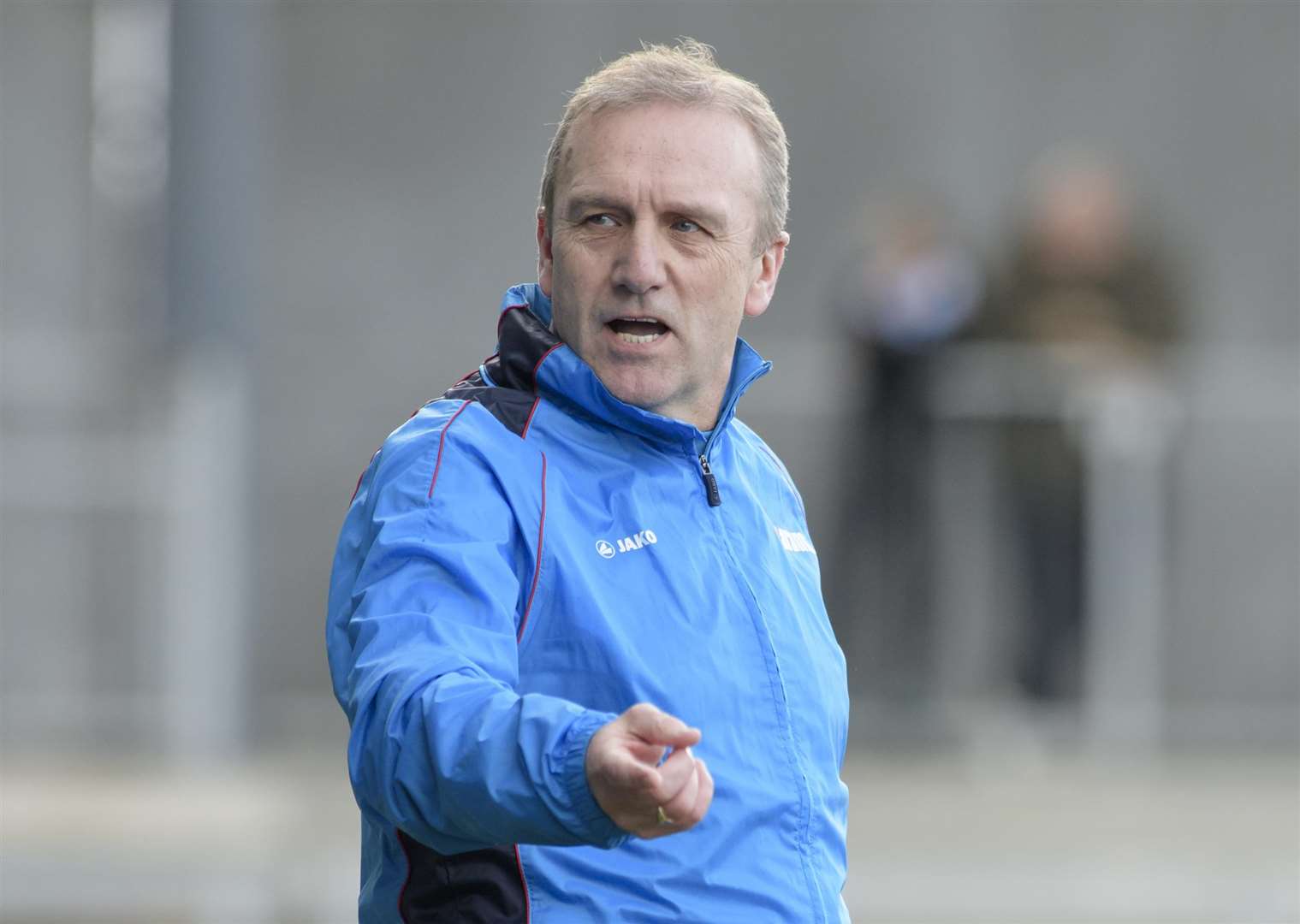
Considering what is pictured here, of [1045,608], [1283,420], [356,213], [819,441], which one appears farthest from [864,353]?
[356,213]

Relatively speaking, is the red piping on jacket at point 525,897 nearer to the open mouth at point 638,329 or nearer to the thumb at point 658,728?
the thumb at point 658,728

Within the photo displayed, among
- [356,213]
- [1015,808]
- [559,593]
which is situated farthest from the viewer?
[356,213]

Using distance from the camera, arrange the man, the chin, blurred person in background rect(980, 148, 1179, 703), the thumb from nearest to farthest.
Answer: the thumb → the man → the chin → blurred person in background rect(980, 148, 1179, 703)

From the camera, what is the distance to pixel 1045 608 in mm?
9570

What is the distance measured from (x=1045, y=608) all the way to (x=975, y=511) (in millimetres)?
495

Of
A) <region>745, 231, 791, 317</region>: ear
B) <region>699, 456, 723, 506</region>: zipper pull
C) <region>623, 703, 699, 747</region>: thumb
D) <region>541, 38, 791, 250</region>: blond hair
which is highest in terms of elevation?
<region>541, 38, 791, 250</region>: blond hair

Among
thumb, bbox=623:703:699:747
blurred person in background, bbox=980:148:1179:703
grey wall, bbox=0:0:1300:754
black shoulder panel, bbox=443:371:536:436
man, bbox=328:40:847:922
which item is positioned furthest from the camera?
grey wall, bbox=0:0:1300:754

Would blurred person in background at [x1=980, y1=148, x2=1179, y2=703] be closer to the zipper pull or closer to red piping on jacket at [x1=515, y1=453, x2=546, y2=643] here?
the zipper pull

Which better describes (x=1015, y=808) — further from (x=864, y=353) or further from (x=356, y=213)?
(x=356, y=213)

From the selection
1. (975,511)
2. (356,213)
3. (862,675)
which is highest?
(356,213)

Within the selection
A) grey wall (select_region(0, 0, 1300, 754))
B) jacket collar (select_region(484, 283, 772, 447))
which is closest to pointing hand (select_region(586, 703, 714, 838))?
jacket collar (select_region(484, 283, 772, 447))

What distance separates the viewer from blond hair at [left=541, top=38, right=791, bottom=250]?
→ 2939 mm

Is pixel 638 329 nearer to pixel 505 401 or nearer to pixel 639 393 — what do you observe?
pixel 639 393

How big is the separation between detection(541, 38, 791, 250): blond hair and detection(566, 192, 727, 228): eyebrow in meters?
0.10
